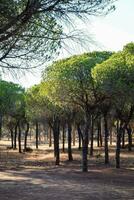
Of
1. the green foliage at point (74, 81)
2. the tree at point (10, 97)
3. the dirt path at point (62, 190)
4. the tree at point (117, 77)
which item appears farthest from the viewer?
the tree at point (10, 97)

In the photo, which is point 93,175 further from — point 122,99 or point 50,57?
point 50,57

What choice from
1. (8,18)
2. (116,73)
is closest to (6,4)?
(8,18)

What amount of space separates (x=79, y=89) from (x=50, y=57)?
1244 centimetres

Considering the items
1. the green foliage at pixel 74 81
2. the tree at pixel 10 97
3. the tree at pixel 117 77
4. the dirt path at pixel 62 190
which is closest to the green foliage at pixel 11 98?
the tree at pixel 10 97

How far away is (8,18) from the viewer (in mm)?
14406

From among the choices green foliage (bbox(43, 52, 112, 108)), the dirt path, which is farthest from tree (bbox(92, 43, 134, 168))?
the dirt path

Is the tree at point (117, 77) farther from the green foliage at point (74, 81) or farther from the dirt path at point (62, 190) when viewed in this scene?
the dirt path at point (62, 190)

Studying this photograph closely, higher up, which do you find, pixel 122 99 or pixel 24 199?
pixel 122 99

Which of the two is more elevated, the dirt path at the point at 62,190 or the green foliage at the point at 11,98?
the green foliage at the point at 11,98

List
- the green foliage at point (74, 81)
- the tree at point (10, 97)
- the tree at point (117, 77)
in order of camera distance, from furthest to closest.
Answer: the tree at point (10, 97), the green foliage at point (74, 81), the tree at point (117, 77)

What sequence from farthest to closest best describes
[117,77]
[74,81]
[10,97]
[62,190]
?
1. [10,97]
2. [74,81]
3. [117,77]
4. [62,190]

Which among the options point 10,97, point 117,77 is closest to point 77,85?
point 117,77

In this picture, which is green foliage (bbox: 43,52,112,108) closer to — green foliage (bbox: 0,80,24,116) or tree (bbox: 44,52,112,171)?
→ tree (bbox: 44,52,112,171)

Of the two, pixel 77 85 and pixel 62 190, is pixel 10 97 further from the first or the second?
pixel 62 190
